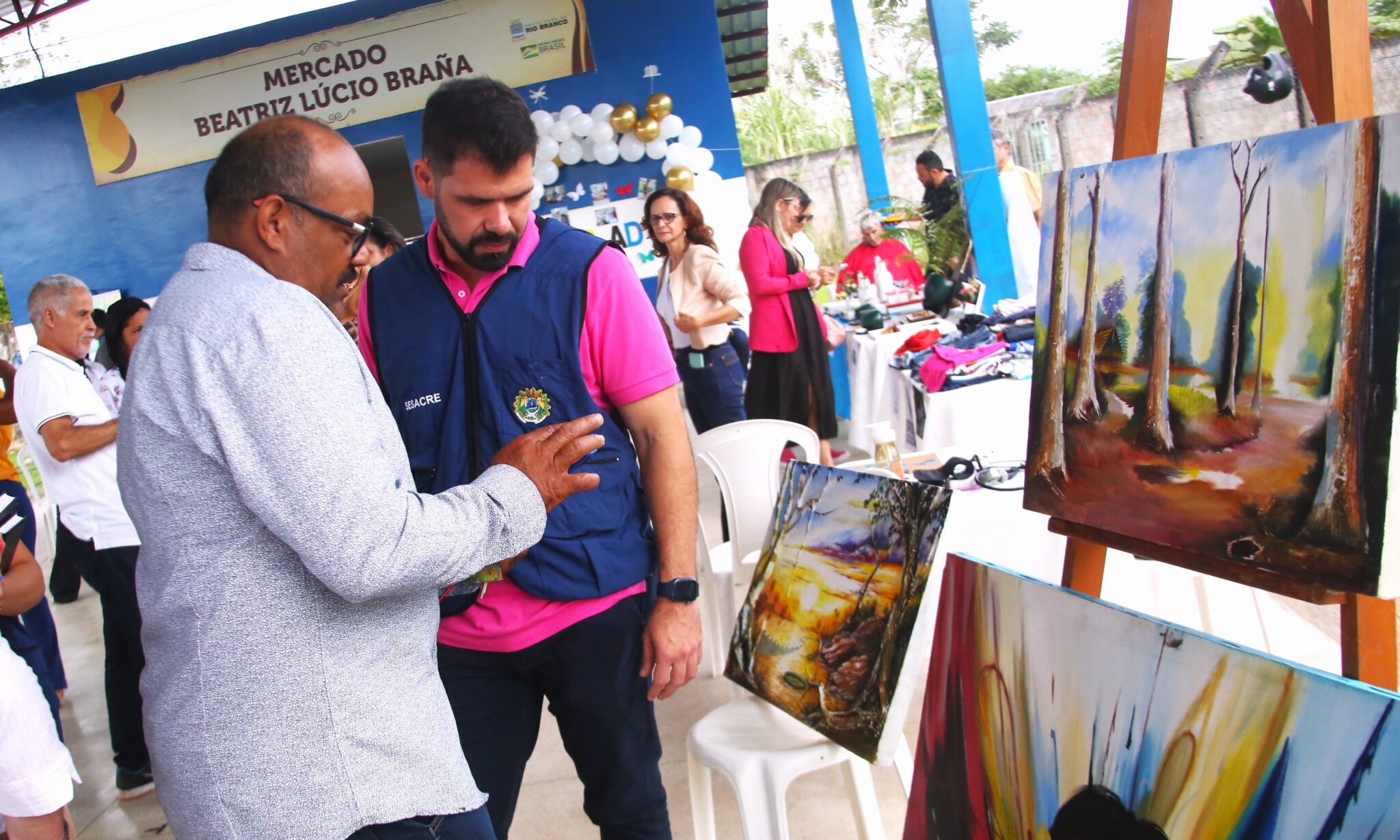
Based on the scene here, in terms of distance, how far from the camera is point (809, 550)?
74.5 inches

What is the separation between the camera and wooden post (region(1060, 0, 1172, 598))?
121 centimetres

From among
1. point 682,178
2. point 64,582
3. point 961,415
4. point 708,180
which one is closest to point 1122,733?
point 961,415

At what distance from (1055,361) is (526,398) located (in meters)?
0.76

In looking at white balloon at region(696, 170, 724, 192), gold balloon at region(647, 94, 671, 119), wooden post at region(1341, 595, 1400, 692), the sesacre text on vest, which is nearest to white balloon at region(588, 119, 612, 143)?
gold balloon at region(647, 94, 671, 119)

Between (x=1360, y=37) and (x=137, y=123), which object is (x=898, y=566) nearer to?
(x=1360, y=37)

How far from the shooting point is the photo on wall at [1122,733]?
0.82 meters

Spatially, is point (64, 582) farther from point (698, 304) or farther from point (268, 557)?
point (268, 557)

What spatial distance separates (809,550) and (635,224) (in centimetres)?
633

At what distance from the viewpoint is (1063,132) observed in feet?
50.4

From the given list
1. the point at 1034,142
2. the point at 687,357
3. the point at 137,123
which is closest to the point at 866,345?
the point at 687,357

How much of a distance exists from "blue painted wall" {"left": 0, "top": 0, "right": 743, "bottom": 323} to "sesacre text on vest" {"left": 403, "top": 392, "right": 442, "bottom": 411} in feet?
21.3

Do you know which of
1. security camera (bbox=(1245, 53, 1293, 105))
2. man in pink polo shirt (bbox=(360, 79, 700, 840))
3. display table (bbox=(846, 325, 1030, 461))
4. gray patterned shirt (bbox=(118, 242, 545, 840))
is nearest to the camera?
gray patterned shirt (bbox=(118, 242, 545, 840))

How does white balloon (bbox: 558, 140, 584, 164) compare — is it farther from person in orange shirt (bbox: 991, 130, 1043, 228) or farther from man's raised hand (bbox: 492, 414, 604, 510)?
man's raised hand (bbox: 492, 414, 604, 510)

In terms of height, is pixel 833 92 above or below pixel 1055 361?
above
